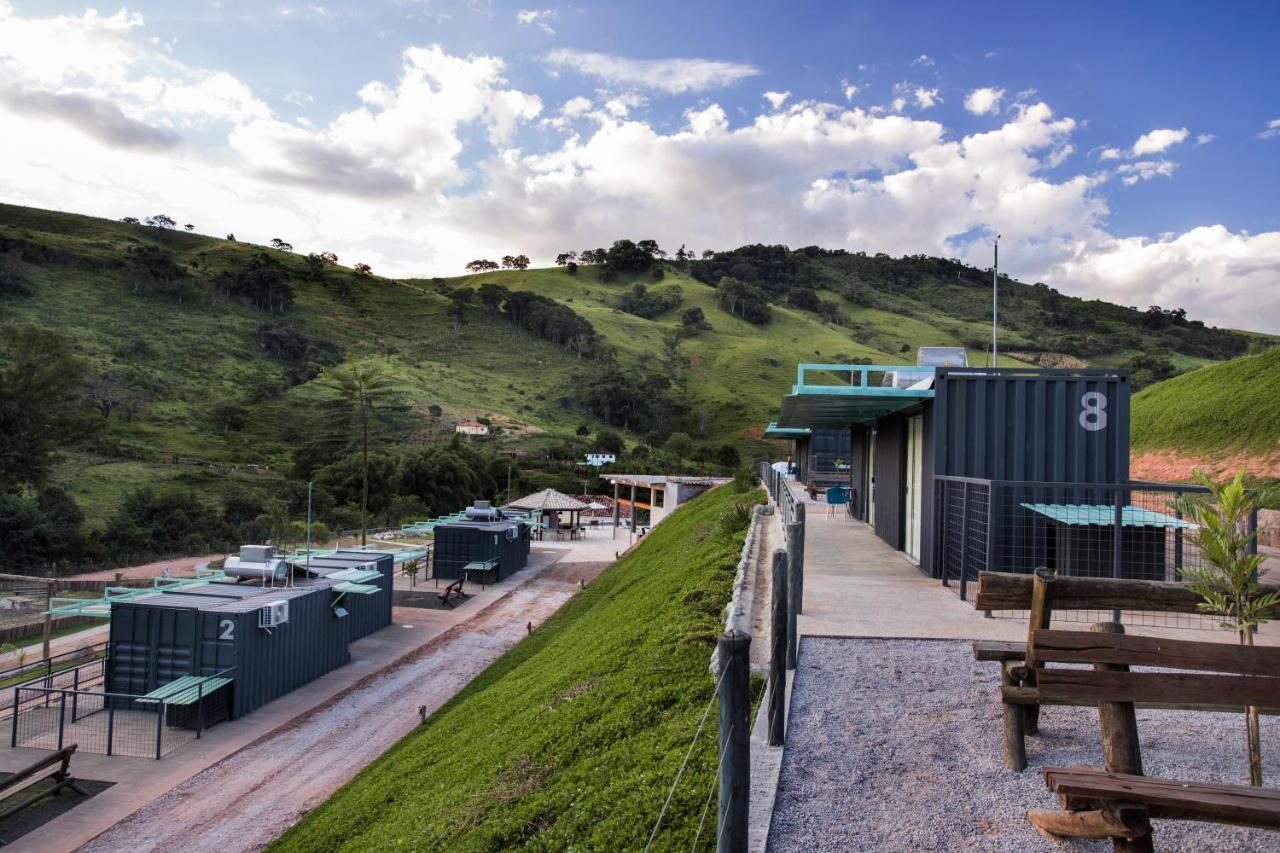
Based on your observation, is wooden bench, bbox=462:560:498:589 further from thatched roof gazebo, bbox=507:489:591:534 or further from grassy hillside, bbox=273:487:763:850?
grassy hillside, bbox=273:487:763:850

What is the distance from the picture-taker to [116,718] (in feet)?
49.3

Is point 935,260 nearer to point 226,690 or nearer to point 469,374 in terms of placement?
point 469,374

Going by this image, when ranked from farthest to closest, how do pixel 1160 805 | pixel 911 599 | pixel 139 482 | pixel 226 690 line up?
pixel 139 482 < pixel 226 690 < pixel 911 599 < pixel 1160 805

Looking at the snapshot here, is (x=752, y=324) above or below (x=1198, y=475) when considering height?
above

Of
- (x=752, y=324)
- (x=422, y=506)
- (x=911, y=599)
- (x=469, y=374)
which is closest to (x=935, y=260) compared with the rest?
(x=752, y=324)

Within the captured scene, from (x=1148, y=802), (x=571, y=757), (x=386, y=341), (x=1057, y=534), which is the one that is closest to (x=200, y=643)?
(x=571, y=757)

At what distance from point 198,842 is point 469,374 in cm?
7371

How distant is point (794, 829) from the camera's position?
4336 millimetres

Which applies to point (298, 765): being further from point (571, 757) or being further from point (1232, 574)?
point (1232, 574)

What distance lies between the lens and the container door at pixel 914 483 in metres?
13.2

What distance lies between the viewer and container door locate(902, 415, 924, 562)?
43.4ft

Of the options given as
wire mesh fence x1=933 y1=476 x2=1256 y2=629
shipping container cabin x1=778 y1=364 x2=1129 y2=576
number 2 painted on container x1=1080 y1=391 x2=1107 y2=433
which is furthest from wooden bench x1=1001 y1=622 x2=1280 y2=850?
number 2 painted on container x1=1080 y1=391 x2=1107 y2=433

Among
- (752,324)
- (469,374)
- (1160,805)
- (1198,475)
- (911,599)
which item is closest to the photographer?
(1160,805)

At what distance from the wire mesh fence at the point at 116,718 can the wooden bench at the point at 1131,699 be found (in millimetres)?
13985
